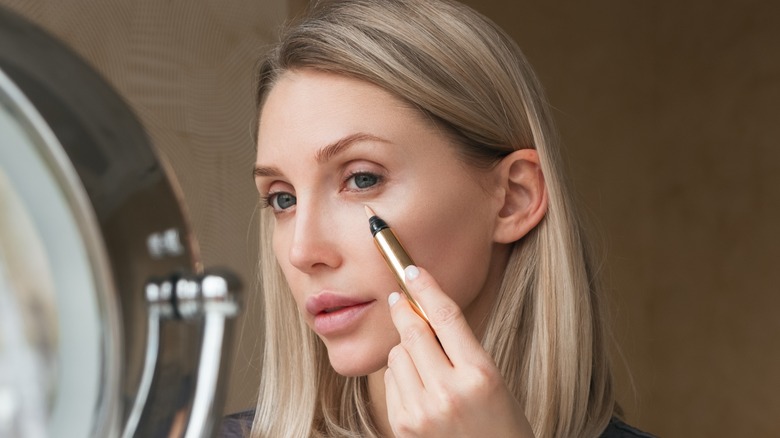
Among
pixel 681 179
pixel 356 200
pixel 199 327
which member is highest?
pixel 681 179

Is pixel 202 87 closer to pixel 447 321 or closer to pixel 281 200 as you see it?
pixel 281 200

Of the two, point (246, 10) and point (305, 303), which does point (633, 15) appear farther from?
point (305, 303)

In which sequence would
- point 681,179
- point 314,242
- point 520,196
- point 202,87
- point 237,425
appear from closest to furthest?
point 314,242 → point 520,196 → point 237,425 → point 202,87 → point 681,179

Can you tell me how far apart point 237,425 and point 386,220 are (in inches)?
14.3

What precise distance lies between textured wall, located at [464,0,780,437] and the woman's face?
1.68m

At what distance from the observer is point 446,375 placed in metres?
0.66

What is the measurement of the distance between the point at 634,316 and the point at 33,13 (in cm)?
205

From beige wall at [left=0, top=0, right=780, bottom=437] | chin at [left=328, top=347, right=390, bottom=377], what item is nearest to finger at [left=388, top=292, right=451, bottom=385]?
chin at [left=328, top=347, right=390, bottom=377]

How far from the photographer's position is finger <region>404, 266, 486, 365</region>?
65 cm

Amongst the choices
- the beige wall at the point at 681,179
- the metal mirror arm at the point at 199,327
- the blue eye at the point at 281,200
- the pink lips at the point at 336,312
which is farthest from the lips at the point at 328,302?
the beige wall at the point at 681,179

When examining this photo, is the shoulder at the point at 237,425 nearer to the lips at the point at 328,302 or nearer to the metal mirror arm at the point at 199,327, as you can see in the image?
the lips at the point at 328,302

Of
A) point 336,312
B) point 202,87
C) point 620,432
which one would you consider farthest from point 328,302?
point 202,87

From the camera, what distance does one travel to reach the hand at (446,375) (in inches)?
25.8

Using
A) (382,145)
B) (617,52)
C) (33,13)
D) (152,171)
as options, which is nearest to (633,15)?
(617,52)
